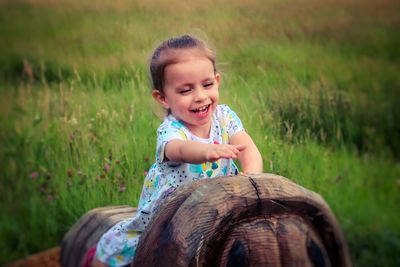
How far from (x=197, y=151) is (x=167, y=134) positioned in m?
0.20

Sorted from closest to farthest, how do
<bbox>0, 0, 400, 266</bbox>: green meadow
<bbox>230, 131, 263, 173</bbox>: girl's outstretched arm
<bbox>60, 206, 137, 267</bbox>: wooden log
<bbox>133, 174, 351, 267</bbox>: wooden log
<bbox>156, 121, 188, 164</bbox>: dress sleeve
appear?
<bbox>133, 174, 351, 267</bbox>: wooden log
<bbox>156, 121, 188, 164</bbox>: dress sleeve
<bbox>230, 131, 263, 173</bbox>: girl's outstretched arm
<bbox>60, 206, 137, 267</bbox>: wooden log
<bbox>0, 0, 400, 266</bbox>: green meadow

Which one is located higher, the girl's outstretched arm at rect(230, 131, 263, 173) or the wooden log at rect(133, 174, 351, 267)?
the girl's outstretched arm at rect(230, 131, 263, 173)

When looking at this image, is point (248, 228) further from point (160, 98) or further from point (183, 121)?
point (160, 98)

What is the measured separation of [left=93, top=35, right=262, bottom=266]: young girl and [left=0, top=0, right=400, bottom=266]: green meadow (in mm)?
557

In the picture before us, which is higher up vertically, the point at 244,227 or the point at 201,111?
the point at 201,111

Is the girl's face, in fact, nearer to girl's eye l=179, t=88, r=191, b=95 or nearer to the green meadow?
girl's eye l=179, t=88, r=191, b=95

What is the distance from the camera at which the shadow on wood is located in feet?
7.41

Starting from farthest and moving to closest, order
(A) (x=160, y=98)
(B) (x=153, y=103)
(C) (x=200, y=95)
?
(B) (x=153, y=103)
(A) (x=160, y=98)
(C) (x=200, y=95)

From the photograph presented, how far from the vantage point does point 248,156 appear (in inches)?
111

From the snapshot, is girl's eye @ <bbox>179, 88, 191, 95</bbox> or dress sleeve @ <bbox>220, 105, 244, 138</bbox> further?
dress sleeve @ <bbox>220, 105, 244, 138</bbox>

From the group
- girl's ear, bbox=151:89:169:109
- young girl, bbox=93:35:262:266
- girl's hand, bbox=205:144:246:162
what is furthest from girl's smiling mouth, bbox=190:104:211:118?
girl's hand, bbox=205:144:246:162

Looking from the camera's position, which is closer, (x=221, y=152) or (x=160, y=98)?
(x=221, y=152)

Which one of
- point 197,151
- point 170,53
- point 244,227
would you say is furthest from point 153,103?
point 244,227

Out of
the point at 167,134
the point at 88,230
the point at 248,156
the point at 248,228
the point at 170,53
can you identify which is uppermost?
the point at 170,53
